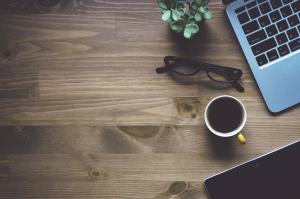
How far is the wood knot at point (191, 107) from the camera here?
671mm

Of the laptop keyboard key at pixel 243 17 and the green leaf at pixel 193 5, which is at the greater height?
the green leaf at pixel 193 5

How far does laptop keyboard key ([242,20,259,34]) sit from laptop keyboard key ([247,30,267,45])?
0.05 feet

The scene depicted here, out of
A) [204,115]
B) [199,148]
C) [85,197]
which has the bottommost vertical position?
[85,197]

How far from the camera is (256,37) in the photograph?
63cm

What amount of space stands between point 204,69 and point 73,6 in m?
0.46

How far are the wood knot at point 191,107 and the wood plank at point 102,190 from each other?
0.22 m

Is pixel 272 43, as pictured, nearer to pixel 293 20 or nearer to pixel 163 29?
pixel 293 20

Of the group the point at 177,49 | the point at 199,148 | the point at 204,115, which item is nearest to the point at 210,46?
the point at 177,49

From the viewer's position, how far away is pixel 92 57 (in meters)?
0.68

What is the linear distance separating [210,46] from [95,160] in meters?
0.51

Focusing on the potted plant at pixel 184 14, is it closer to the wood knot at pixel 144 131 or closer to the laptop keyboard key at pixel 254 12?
the laptop keyboard key at pixel 254 12

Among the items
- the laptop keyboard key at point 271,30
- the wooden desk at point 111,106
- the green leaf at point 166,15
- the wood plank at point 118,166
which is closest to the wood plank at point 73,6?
the wooden desk at point 111,106

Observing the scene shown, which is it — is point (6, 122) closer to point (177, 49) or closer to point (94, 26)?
point (94, 26)

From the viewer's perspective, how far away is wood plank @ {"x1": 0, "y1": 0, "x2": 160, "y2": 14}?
0.67m
